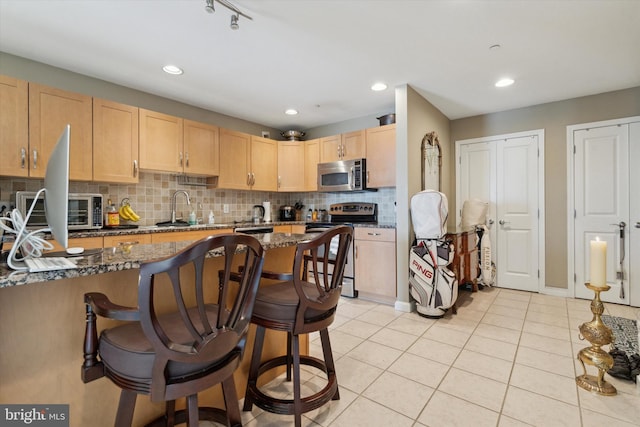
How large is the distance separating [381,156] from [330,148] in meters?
0.83

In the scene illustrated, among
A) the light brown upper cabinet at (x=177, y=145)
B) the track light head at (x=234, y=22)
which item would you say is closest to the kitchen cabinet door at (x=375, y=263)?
the light brown upper cabinet at (x=177, y=145)

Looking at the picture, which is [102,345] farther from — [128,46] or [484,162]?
[484,162]

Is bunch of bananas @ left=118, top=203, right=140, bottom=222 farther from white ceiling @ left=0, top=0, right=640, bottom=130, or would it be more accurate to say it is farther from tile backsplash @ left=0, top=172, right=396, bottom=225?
white ceiling @ left=0, top=0, right=640, bottom=130

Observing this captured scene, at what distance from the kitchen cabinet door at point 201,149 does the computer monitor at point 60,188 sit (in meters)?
2.50

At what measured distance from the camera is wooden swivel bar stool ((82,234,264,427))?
0.81 metres

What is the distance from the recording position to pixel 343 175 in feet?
13.4

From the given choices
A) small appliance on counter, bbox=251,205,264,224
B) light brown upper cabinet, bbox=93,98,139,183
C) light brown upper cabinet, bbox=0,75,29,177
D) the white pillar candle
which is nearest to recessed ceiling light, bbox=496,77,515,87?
the white pillar candle

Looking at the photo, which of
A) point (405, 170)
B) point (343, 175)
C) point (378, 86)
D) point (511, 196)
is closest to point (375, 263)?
point (405, 170)

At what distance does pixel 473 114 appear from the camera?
415cm

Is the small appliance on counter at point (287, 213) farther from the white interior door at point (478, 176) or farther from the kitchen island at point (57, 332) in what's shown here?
the kitchen island at point (57, 332)

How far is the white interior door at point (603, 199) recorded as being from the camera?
330 cm

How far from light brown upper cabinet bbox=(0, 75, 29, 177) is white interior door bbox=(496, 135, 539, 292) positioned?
5079mm

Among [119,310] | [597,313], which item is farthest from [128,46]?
[597,313]

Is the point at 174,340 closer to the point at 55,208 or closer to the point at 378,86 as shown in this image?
the point at 55,208
